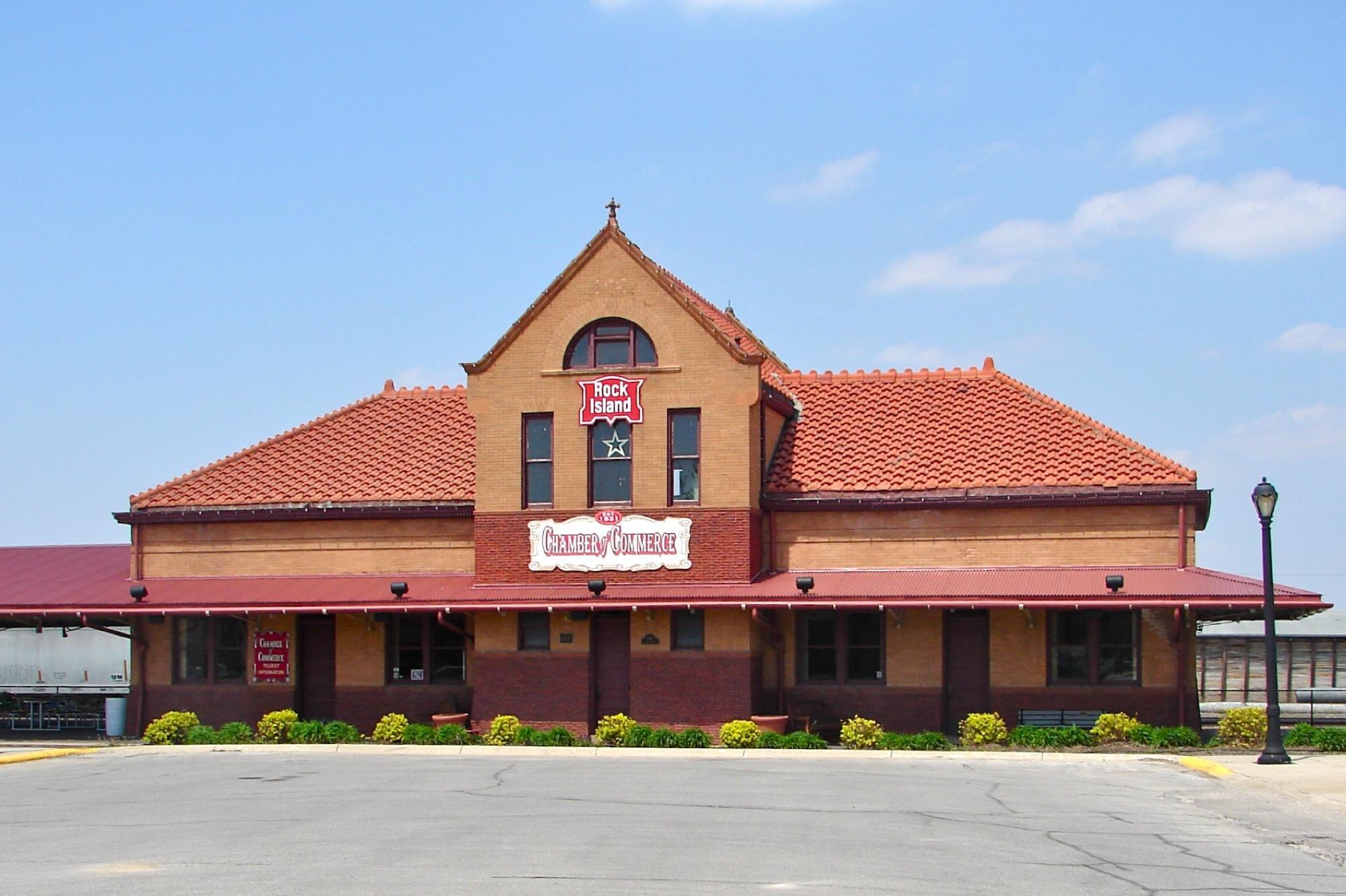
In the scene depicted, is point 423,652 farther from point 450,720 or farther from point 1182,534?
point 1182,534

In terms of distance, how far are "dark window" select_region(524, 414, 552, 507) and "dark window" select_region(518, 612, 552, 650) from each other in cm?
198

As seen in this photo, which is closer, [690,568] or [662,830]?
[662,830]

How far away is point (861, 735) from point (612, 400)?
7.20m

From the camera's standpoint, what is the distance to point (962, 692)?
27812 millimetres

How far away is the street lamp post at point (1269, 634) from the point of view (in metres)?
22.5

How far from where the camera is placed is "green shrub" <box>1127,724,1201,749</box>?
25.3 m

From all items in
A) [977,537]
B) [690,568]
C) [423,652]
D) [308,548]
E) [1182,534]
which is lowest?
[423,652]

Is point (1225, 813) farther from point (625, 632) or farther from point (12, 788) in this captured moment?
point (12, 788)

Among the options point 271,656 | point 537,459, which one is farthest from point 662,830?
point 271,656

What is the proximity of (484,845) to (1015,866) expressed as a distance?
14.9 feet

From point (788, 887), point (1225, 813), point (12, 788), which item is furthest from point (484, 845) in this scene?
point (12, 788)

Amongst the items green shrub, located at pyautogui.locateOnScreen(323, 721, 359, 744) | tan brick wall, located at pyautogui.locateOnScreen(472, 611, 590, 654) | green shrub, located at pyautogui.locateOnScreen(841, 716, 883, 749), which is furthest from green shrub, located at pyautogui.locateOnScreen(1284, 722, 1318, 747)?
green shrub, located at pyautogui.locateOnScreen(323, 721, 359, 744)

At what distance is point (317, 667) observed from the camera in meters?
30.5

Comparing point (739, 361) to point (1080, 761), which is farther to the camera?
point (739, 361)
